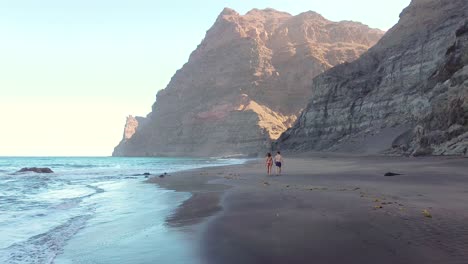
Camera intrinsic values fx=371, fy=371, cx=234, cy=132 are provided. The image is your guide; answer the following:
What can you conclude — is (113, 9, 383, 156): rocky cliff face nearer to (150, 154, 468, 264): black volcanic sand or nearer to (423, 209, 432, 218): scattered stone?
(150, 154, 468, 264): black volcanic sand

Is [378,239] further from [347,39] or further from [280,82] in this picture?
[347,39]

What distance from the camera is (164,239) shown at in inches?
293

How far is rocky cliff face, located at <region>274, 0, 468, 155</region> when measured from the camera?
28297mm

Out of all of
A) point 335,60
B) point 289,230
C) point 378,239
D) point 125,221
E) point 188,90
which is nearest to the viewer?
point 378,239

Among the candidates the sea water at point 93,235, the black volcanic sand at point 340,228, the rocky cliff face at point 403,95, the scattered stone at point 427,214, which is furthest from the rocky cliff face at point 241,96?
the scattered stone at point 427,214

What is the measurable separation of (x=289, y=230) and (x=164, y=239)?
2.49 meters

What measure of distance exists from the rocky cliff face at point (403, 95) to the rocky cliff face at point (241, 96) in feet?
204

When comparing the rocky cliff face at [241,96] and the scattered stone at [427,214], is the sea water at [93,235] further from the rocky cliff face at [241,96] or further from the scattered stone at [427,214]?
the rocky cliff face at [241,96]

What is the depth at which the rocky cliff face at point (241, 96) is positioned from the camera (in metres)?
151

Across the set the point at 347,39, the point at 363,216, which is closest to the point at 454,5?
the point at 363,216

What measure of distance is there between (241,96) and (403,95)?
367 ft

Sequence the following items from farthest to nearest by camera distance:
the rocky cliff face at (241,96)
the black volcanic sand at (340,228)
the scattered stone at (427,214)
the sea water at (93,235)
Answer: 1. the rocky cliff face at (241,96)
2. the scattered stone at (427,214)
3. the sea water at (93,235)
4. the black volcanic sand at (340,228)

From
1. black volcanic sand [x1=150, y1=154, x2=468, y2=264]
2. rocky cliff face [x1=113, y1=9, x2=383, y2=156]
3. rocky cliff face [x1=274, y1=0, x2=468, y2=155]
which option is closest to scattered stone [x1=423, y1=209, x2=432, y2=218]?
black volcanic sand [x1=150, y1=154, x2=468, y2=264]

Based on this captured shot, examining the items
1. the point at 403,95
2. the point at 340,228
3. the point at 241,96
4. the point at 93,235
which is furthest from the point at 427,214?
the point at 241,96
